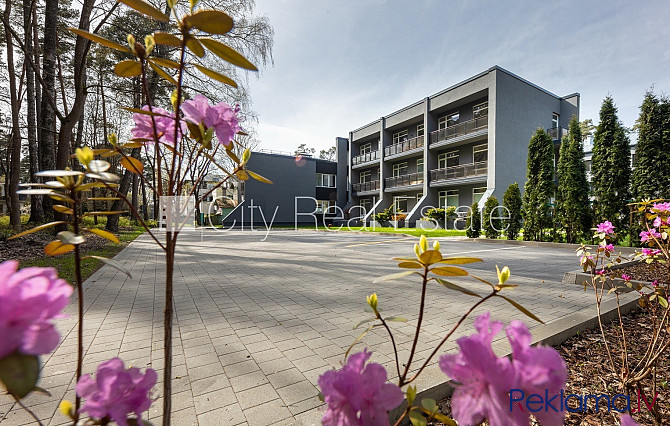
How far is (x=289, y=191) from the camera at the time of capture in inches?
1048

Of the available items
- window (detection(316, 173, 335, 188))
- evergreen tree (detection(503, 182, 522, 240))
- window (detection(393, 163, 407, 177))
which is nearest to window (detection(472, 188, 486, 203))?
evergreen tree (detection(503, 182, 522, 240))

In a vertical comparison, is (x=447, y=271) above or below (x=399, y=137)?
below

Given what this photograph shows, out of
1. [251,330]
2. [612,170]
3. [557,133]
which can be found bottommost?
[251,330]

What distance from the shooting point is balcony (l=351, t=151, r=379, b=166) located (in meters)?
25.8

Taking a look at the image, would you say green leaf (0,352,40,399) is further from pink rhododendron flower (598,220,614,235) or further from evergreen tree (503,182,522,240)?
evergreen tree (503,182,522,240)

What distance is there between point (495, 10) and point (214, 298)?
9515 millimetres

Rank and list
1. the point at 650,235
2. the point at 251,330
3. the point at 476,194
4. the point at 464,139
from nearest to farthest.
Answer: the point at 650,235, the point at 251,330, the point at 464,139, the point at 476,194

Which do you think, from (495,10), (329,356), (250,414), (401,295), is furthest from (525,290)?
(495,10)

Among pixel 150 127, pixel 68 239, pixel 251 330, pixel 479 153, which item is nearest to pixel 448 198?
pixel 479 153

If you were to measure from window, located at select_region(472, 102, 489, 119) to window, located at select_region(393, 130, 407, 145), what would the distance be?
631cm

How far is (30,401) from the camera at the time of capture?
1.72 meters

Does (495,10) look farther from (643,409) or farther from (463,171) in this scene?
(463,171)

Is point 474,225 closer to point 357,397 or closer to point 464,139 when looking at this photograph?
point 464,139

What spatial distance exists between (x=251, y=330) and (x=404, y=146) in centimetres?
2161
